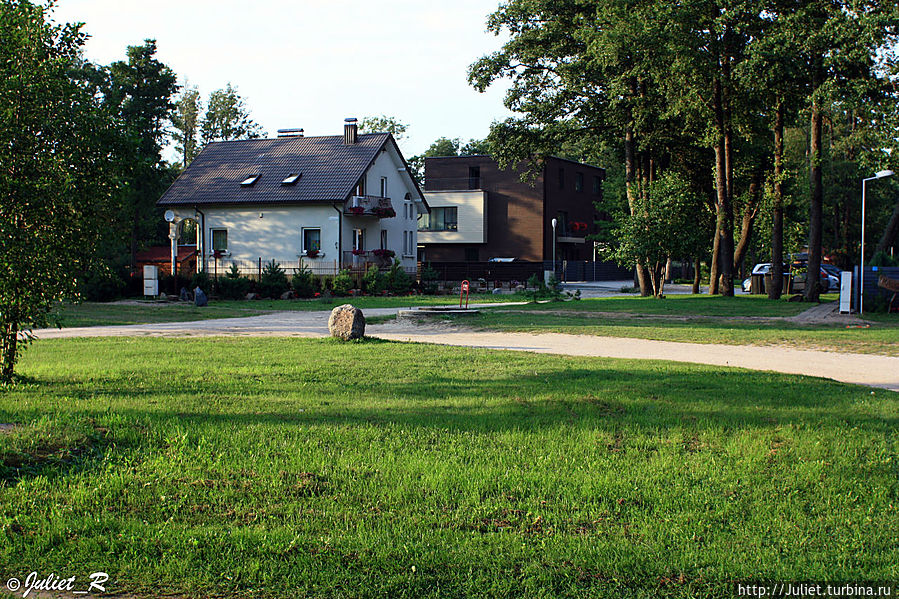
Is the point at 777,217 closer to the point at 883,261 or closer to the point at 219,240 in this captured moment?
the point at 883,261

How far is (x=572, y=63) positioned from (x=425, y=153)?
7796cm

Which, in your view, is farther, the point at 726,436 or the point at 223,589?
the point at 726,436

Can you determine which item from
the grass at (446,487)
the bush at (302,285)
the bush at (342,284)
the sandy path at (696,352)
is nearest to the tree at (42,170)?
the grass at (446,487)

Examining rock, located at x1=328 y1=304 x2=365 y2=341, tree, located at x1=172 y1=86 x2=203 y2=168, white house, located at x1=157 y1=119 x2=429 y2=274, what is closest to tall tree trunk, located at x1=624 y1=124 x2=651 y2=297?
white house, located at x1=157 y1=119 x2=429 y2=274

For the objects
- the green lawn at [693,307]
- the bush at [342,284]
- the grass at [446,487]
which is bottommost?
the grass at [446,487]

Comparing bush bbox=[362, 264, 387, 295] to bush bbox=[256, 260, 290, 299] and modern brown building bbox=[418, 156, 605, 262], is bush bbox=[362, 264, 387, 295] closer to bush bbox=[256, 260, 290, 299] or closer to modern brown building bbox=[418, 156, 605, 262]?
bush bbox=[256, 260, 290, 299]

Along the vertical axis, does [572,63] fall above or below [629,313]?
above

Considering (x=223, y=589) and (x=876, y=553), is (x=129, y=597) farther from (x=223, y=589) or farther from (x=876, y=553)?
(x=876, y=553)

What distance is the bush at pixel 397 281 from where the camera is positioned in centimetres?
→ 3719

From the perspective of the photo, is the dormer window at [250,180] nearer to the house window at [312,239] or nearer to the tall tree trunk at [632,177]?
the house window at [312,239]

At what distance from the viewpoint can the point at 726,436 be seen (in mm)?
6918

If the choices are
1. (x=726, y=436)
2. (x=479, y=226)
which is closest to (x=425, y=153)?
(x=479, y=226)

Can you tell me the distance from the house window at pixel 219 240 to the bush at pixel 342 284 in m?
11.2

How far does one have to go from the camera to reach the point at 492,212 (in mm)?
61375
